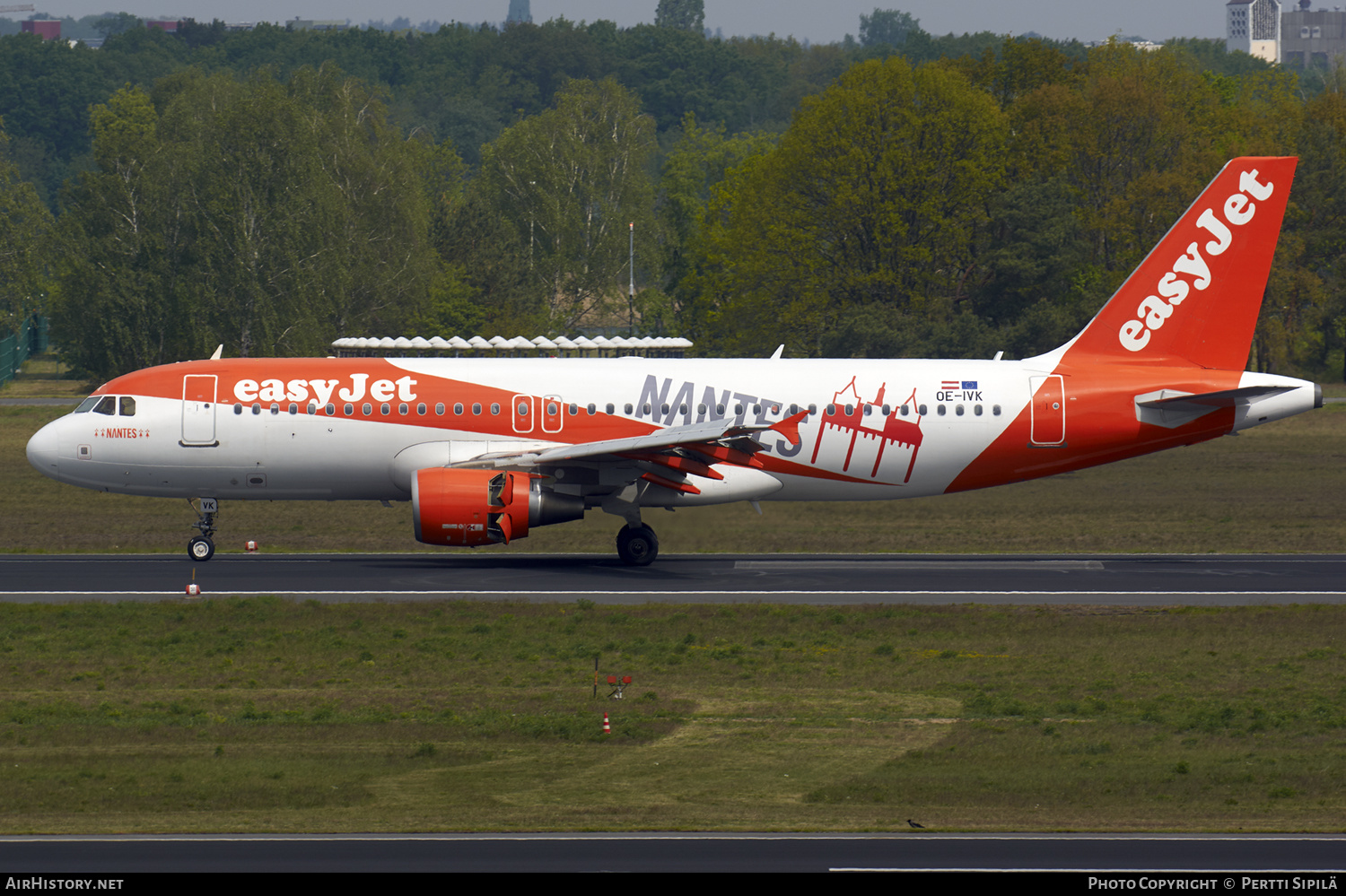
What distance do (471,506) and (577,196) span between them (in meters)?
93.7

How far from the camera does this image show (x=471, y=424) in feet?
117

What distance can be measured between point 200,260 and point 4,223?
134ft

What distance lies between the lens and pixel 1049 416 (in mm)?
35875

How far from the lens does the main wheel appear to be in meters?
35.8

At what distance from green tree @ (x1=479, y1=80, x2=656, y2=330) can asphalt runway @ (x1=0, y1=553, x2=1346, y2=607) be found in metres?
82.5

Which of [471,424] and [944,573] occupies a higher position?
[471,424]

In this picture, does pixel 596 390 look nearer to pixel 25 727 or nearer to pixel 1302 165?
pixel 25 727

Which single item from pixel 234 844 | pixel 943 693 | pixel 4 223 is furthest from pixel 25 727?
pixel 4 223

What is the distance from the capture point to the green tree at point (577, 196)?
121500 millimetres

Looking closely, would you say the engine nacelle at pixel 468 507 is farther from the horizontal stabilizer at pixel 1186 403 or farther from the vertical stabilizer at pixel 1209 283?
the horizontal stabilizer at pixel 1186 403

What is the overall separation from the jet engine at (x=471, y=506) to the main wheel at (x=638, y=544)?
110 inches

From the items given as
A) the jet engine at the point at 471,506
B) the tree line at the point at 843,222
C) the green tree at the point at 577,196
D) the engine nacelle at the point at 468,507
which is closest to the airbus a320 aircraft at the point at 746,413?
the jet engine at the point at 471,506

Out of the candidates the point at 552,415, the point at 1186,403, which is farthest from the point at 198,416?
the point at 1186,403

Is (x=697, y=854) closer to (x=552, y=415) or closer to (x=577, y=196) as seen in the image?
(x=552, y=415)
